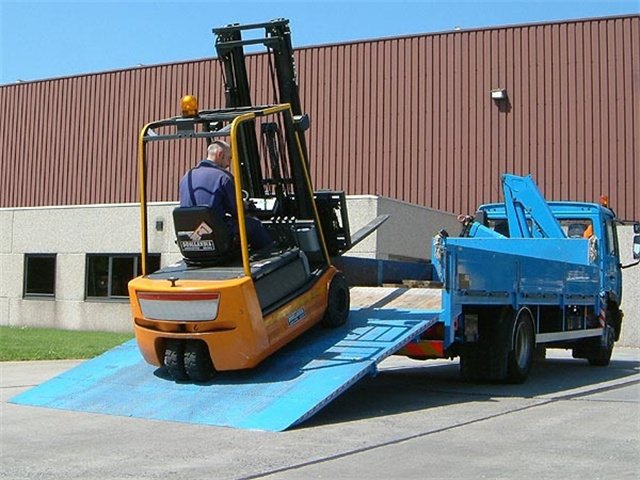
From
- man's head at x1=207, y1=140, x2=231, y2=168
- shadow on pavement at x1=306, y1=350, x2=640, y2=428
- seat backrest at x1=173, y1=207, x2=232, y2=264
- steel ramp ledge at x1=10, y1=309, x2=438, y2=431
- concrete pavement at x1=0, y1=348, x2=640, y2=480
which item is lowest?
shadow on pavement at x1=306, y1=350, x2=640, y2=428

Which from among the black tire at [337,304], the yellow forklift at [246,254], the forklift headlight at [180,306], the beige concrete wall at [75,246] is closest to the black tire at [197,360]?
the yellow forklift at [246,254]

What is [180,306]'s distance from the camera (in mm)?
9109

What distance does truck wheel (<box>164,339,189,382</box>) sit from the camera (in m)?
9.44

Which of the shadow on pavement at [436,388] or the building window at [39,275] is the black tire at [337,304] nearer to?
the shadow on pavement at [436,388]

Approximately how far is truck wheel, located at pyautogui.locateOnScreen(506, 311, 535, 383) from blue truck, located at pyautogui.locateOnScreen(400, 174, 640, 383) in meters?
0.01

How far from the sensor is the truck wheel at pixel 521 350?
1189cm

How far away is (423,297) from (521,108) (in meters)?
15.8

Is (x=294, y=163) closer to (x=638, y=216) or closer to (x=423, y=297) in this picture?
(x=423, y=297)

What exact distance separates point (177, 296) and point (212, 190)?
3.79 feet

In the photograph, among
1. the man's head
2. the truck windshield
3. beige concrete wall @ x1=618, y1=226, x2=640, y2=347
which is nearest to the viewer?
the man's head

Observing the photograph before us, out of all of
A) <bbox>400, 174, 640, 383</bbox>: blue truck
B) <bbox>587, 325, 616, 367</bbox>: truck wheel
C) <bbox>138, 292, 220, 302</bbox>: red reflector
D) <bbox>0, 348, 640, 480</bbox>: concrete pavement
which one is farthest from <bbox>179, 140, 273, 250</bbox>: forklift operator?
<bbox>587, 325, 616, 367</bbox>: truck wheel

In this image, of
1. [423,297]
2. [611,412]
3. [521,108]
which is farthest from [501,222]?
[521,108]

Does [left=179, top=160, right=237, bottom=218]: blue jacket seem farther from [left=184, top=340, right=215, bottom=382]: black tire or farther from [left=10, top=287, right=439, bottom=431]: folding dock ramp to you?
[left=10, top=287, right=439, bottom=431]: folding dock ramp

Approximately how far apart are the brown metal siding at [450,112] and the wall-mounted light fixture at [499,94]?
0.58 feet
